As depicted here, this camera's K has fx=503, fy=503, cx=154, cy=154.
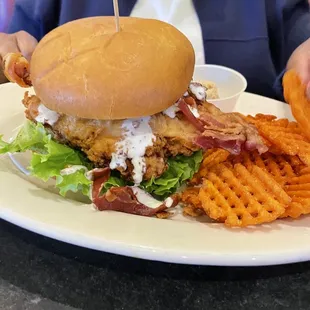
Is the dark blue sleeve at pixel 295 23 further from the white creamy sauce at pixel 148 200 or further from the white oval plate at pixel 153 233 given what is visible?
the white oval plate at pixel 153 233

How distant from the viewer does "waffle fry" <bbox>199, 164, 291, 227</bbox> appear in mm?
1141

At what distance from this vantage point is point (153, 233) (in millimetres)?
1123

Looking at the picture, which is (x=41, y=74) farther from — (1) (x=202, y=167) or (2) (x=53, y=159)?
(1) (x=202, y=167)

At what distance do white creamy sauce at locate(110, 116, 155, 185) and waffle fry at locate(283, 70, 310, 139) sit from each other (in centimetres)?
46

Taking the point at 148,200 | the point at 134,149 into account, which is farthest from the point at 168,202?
the point at 134,149

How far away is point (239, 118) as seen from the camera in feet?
4.74

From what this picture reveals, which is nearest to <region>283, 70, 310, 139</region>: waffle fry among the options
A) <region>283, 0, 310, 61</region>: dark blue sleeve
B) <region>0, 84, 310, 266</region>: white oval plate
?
<region>0, 84, 310, 266</region>: white oval plate

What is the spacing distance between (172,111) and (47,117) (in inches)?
13.6

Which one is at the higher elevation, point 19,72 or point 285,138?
point 19,72

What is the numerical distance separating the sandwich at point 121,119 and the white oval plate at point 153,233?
0.24 ft

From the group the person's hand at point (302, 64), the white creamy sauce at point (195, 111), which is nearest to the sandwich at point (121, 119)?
the white creamy sauce at point (195, 111)

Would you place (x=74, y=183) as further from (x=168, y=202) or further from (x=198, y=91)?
(x=198, y=91)

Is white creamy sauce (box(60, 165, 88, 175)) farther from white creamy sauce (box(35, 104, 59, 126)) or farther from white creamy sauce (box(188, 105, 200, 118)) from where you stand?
white creamy sauce (box(188, 105, 200, 118))

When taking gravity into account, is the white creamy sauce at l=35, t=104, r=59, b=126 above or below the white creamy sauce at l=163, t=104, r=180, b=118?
above
